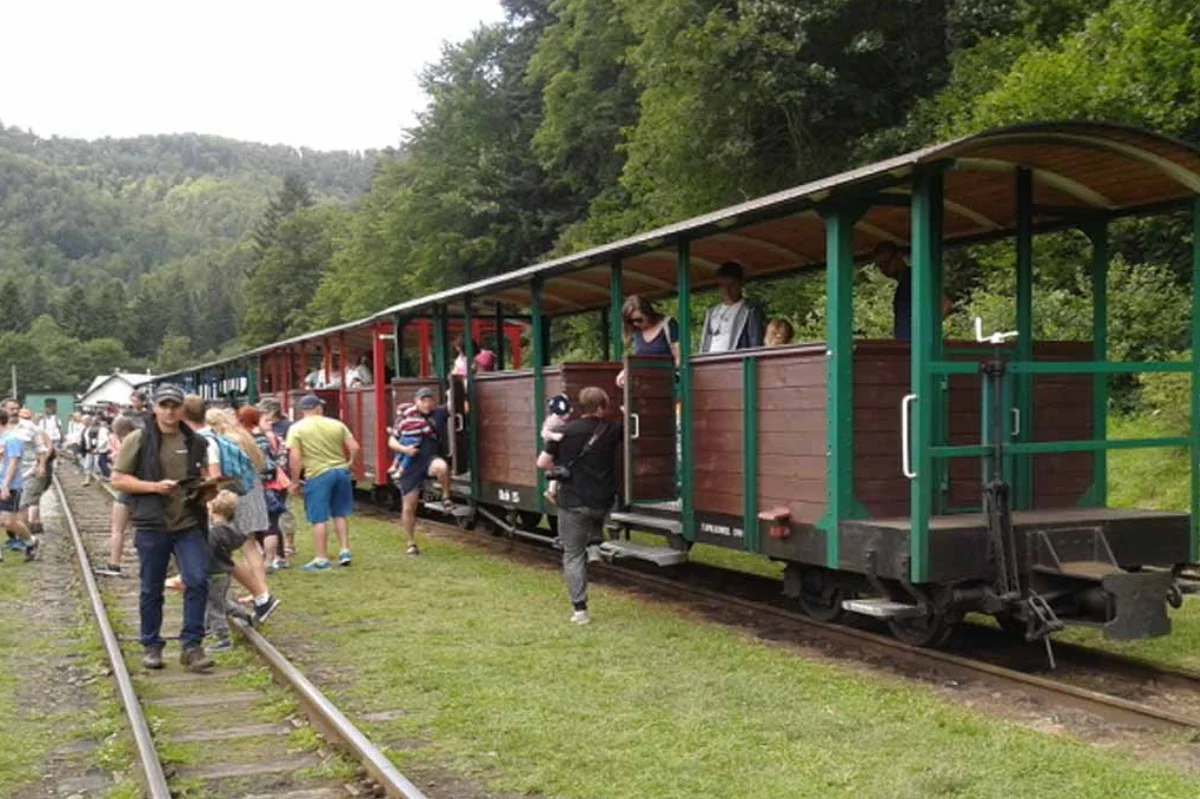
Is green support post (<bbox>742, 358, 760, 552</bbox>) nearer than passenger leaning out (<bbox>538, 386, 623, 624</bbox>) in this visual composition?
Yes

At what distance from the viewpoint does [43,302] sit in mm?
151500

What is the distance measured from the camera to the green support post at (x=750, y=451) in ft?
27.2

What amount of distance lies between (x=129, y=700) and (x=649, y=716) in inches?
110

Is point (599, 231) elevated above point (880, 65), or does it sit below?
below

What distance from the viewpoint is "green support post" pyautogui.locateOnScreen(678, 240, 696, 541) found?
9.16 meters

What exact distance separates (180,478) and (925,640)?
4.71 meters

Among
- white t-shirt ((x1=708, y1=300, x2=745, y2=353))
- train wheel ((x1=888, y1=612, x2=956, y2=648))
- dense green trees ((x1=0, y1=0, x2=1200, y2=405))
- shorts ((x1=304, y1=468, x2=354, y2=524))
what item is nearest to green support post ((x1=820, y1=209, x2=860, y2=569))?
train wheel ((x1=888, y1=612, x2=956, y2=648))

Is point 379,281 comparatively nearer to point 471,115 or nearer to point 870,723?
point 471,115

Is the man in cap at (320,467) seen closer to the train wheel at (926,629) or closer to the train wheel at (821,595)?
the train wheel at (821,595)

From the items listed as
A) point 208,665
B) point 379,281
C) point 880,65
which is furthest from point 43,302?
point 208,665

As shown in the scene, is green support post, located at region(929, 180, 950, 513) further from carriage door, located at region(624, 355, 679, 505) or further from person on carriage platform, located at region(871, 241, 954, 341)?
carriage door, located at region(624, 355, 679, 505)

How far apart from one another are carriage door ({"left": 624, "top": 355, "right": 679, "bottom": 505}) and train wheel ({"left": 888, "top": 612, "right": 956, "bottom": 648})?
7.87 ft

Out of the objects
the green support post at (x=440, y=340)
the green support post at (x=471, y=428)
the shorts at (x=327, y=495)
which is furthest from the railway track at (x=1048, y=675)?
the green support post at (x=440, y=340)

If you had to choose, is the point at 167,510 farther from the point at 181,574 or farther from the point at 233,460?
the point at 233,460
